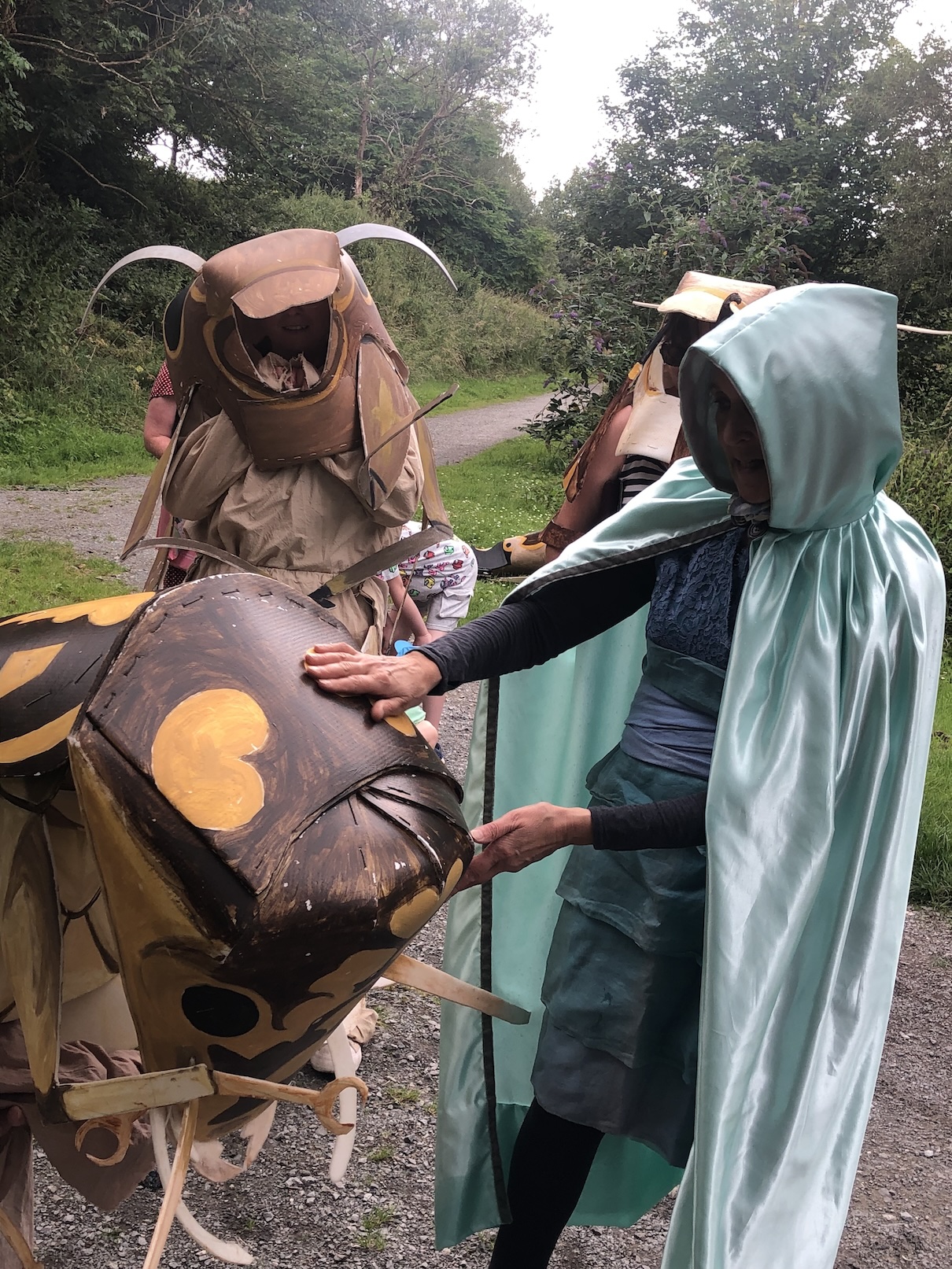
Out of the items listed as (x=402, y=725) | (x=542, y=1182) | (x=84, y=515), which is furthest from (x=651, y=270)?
(x=402, y=725)

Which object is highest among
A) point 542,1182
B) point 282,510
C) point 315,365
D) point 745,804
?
point 315,365

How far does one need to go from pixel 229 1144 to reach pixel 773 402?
7.06 ft

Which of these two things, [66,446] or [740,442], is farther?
[66,446]

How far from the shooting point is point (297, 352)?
2600 mm

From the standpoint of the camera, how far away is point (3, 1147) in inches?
66.2

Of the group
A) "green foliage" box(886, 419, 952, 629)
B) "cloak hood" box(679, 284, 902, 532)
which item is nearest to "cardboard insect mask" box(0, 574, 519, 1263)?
"cloak hood" box(679, 284, 902, 532)

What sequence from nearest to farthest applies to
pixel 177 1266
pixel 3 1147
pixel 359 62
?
pixel 3 1147, pixel 177 1266, pixel 359 62

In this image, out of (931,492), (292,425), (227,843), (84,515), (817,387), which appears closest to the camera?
(227,843)

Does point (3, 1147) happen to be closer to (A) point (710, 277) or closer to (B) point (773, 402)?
(B) point (773, 402)

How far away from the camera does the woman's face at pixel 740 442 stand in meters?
1.69

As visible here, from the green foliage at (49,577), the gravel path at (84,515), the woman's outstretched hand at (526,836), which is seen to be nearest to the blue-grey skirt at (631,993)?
the woman's outstretched hand at (526,836)

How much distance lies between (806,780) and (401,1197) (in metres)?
1.67

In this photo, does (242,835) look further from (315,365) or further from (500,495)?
(500,495)

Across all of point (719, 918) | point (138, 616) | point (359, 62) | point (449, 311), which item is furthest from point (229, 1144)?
point (359, 62)
